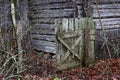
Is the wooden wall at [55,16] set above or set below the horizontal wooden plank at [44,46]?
above

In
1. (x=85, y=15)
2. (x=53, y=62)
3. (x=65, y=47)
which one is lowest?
(x=53, y=62)

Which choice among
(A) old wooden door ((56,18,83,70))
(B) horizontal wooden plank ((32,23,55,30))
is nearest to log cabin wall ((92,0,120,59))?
(A) old wooden door ((56,18,83,70))

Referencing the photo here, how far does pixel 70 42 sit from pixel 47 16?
3.05 m

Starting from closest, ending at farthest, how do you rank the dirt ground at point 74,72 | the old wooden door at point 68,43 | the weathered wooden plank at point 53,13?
the dirt ground at point 74,72 → the old wooden door at point 68,43 → the weathered wooden plank at point 53,13

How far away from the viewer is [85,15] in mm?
11117

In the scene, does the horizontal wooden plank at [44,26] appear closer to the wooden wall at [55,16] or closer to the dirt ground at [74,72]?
the wooden wall at [55,16]

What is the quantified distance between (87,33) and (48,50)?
292cm

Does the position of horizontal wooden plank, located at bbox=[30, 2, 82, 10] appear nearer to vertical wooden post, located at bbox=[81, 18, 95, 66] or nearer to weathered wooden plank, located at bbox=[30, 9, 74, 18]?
weathered wooden plank, located at bbox=[30, 9, 74, 18]

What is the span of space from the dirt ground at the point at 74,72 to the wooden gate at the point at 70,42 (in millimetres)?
335

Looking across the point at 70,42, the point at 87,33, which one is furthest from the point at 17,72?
the point at 87,33

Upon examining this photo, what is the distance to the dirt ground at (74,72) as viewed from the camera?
28.7 feet

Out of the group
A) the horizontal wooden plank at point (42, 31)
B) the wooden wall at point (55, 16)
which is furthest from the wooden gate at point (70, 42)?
the horizontal wooden plank at point (42, 31)

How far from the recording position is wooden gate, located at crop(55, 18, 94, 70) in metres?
9.53

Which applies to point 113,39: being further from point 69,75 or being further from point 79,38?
point 69,75
